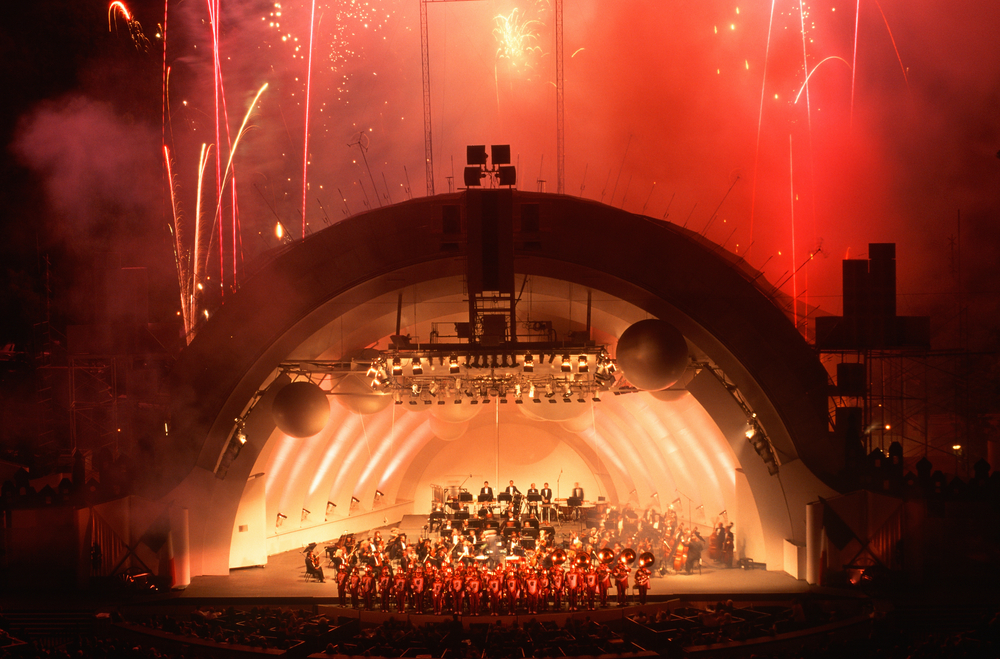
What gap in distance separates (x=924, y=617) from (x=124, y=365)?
72.1 ft

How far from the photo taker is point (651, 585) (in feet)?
60.5

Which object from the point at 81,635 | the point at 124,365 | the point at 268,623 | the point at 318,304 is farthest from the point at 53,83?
the point at 268,623

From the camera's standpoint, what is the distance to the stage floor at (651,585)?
17594 millimetres

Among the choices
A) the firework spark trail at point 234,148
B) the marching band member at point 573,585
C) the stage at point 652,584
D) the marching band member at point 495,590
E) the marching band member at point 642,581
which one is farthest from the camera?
the firework spark trail at point 234,148

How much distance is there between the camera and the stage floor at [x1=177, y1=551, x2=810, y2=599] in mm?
17594

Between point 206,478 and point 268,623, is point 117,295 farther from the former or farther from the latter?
point 268,623

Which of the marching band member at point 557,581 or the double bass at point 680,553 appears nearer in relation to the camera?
the marching band member at point 557,581

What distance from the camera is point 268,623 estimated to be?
15.7m

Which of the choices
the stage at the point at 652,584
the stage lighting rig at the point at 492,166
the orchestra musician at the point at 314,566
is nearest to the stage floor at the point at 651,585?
the stage at the point at 652,584

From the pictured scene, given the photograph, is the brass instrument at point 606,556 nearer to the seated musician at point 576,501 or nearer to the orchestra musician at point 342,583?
the orchestra musician at point 342,583

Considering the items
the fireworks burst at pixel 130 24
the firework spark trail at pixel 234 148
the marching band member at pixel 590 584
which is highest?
the fireworks burst at pixel 130 24

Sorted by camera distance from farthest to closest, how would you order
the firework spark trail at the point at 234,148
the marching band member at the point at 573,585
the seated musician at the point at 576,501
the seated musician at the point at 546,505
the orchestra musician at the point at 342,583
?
the firework spark trail at the point at 234,148 → the seated musician at the point at 546,505 → the seated musician at the point at 576,501 → the orchestra musician at the point at 342,583 → the marching band member at the point at 573,585

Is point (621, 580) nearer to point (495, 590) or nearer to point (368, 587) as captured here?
point (495, 590)

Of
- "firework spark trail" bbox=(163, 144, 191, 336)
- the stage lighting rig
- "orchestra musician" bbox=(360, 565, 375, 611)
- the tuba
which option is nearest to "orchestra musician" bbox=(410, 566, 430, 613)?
"orchestra musician" bbox=(360, 565, 375, 611)
